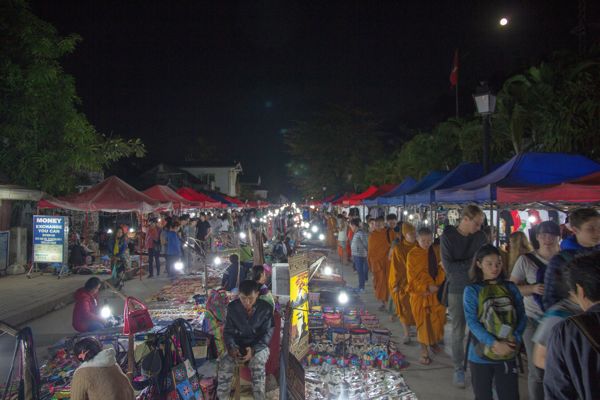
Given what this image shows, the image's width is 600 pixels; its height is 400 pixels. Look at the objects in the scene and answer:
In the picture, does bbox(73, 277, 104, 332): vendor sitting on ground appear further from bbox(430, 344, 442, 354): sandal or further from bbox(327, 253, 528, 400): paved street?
bbox(430, 344, 442, 354): sandal

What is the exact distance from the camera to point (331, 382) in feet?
18.2

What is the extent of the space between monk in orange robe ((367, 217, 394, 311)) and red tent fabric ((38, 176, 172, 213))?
7152 mm

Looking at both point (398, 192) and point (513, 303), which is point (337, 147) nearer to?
point (398, 192)

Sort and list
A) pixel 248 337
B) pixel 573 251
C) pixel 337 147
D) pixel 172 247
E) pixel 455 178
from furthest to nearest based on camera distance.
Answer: pixel 337 147 < pixel 172 247 < pixel 455 178 < pixel 248 337 < pixel 573 251

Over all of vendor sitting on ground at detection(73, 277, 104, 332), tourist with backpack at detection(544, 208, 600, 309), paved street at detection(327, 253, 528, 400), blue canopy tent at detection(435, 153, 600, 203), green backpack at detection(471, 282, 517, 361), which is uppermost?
blue canopy tent at detection(435, 153, 600, 203)

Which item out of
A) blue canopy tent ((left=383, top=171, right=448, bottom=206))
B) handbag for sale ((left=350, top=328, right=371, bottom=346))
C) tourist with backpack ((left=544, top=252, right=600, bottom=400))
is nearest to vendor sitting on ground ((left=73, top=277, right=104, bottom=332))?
handbag for sale ((left=350, top=328, right=371, bottom=346))

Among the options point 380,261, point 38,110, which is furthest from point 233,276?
point 38,110

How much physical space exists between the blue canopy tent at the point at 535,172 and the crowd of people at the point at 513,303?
0.82m

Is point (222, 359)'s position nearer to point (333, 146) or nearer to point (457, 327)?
point (457, 327)

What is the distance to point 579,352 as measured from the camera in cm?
186

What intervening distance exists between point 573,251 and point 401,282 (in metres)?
3.98

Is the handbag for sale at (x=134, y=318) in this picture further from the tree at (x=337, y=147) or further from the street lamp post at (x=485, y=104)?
the tree at (x=337, y=147)

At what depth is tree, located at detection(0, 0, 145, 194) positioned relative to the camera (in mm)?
13586

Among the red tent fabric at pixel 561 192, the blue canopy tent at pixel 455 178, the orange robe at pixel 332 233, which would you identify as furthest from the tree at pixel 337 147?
the red tent fabric at pixel 561 192
